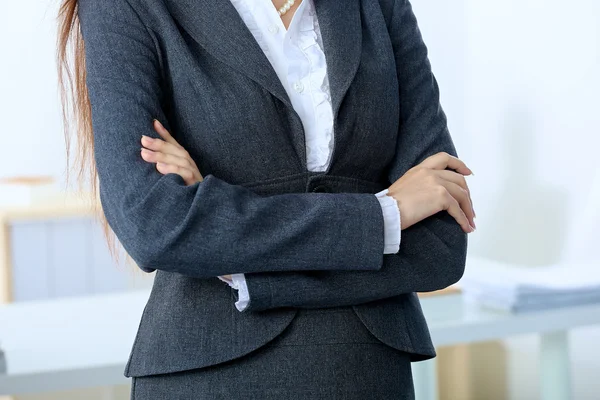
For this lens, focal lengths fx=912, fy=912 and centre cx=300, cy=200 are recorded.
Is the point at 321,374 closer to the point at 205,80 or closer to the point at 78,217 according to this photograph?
the point at 205,80

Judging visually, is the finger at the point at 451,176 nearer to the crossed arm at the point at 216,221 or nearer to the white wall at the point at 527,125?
the crossed arm at the point at 216,221

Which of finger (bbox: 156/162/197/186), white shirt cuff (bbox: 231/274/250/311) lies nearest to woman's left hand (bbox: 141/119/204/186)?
finger (bbox: 156/162/197/186)

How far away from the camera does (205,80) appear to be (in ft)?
4.09

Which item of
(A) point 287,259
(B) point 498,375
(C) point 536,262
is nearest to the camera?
(A) point 287,259

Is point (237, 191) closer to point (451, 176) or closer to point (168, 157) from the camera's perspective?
point (168, 157)

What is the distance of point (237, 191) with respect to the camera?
1.18m

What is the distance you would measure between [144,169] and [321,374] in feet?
1.18

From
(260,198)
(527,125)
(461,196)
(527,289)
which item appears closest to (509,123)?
(527,125)

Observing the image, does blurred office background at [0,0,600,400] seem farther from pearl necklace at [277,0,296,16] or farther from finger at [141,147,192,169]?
finger at [141,147,192,169]

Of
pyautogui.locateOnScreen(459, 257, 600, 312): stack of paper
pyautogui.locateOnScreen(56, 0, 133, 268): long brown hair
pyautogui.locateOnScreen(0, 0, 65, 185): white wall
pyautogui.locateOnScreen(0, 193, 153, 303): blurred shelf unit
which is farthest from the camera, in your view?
pyautogui.locateOnScreen(0, 0, 65, 185): white wall

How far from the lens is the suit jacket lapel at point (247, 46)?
127 centimetres

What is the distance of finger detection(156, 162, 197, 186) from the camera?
1.19 meters

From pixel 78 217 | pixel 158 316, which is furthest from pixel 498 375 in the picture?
pixel 158 316

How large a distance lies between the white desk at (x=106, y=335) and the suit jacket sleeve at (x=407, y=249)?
672 millimetres
